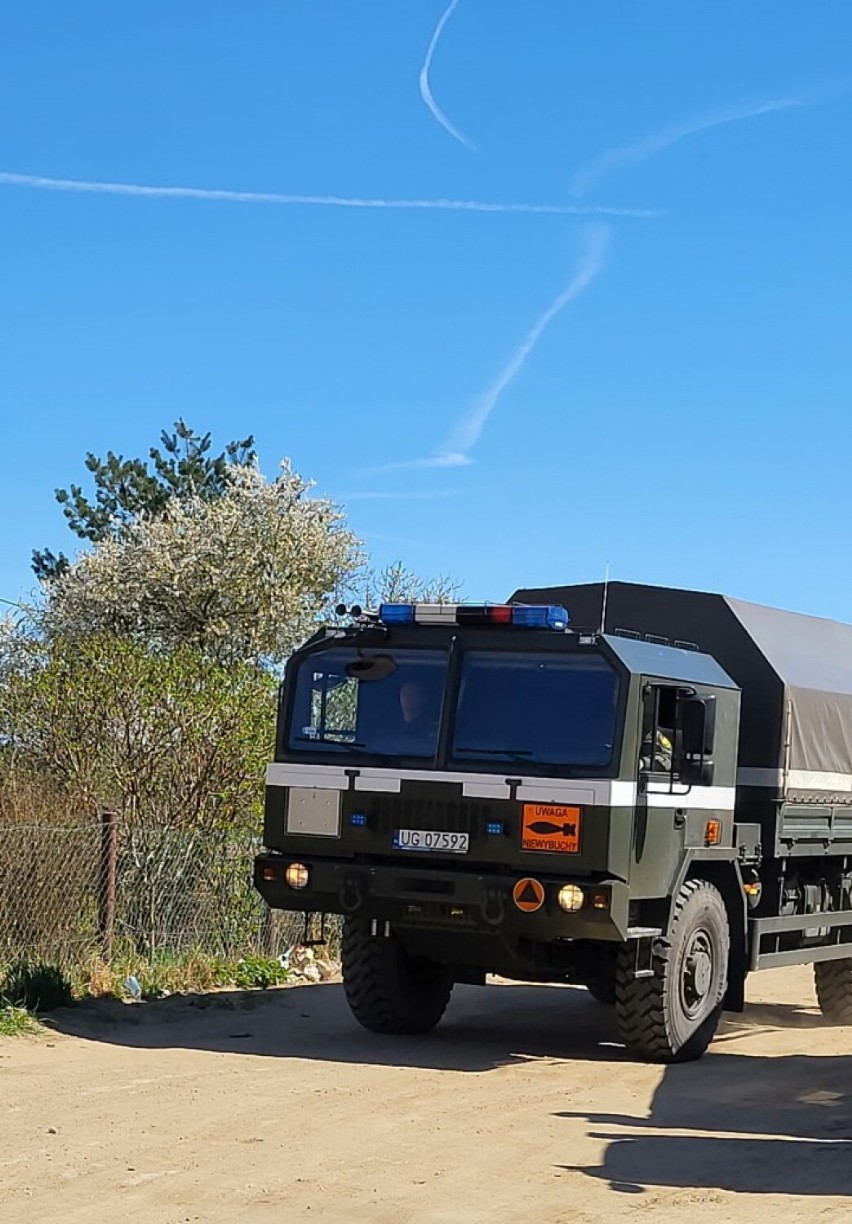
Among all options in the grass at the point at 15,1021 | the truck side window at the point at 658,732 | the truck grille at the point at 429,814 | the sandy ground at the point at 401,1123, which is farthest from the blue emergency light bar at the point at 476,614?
the grass at the point at 15,1021

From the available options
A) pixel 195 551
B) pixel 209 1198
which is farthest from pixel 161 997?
pixel 195 551

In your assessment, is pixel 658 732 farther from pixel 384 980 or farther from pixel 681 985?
pixel 384 980

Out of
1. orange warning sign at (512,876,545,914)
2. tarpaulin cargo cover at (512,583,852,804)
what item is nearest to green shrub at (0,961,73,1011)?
orange warning sign at (512,876,545,914)

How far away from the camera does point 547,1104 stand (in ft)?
33.6

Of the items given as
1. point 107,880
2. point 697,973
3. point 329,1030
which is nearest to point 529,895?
point 697,973

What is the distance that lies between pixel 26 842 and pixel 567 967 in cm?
463

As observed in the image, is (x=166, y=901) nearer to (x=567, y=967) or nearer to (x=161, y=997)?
(x=161, y=997)

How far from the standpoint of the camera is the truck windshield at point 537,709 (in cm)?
1137

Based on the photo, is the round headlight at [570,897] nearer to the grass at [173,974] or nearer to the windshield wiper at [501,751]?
the windshield wiper at [501,751]

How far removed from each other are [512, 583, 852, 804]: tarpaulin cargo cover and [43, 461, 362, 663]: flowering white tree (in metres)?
17.6

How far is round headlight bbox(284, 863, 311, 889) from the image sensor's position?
1207 centimetres

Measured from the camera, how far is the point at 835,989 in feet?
49.9

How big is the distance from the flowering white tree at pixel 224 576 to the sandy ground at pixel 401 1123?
1766cm

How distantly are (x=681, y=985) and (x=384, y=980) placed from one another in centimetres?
218
